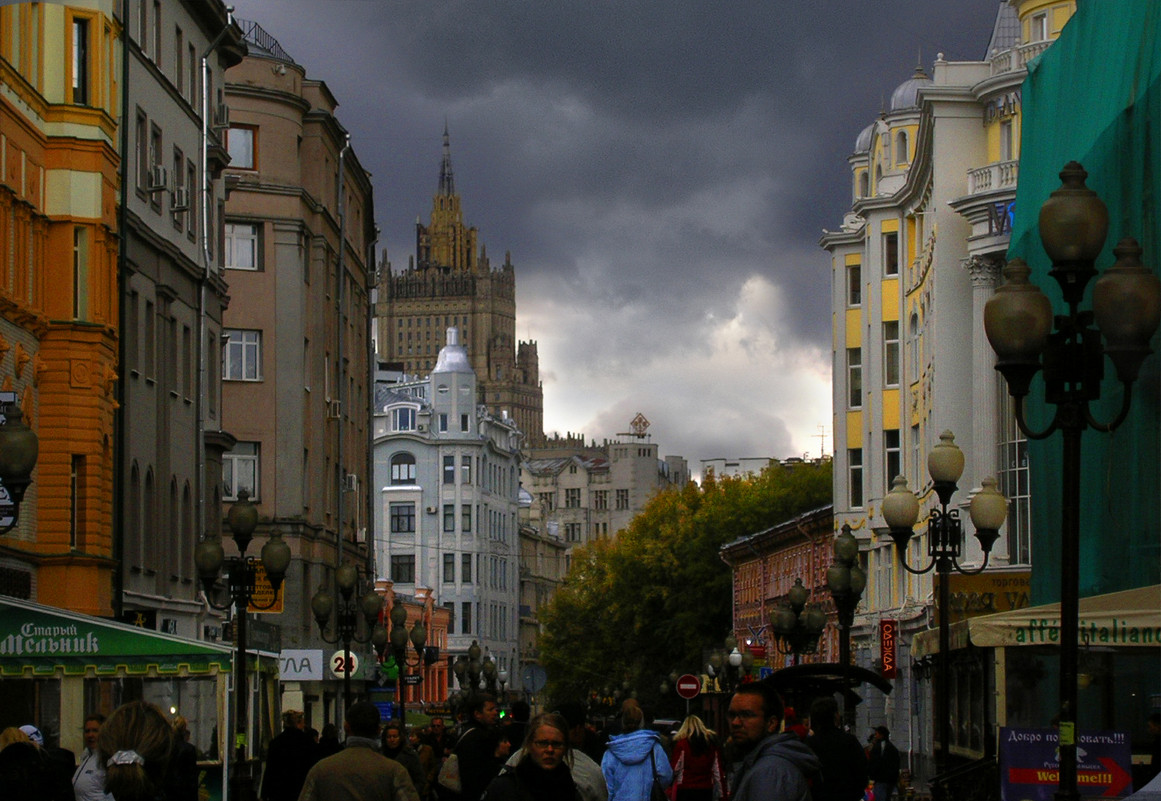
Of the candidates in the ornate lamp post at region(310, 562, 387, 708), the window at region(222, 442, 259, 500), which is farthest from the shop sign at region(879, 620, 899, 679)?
the window at region(222, 442, 259, 500)

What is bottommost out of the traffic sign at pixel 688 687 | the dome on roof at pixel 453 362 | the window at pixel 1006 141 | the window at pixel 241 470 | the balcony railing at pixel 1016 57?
the traffic sign at pixel 688 687

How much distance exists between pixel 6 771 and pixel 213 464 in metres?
33.0

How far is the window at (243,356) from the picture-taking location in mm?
57469

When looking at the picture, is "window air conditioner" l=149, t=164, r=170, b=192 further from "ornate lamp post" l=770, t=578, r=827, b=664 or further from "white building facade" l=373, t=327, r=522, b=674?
"white building facade" l=373, t=327, r=522, b=674

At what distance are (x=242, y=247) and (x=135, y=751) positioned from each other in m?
46.0

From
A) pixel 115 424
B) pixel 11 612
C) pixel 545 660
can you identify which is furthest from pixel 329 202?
pixel 545 660

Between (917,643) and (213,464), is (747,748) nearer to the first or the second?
(917,643)

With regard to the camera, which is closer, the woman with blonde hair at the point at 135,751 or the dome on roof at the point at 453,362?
the woman with blonde hair at the point at 135,751

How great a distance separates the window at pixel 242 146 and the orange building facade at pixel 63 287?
73.8 ft

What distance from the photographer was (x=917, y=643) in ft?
110

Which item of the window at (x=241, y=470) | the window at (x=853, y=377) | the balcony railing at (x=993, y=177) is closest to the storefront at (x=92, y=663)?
the balcony railing at (x=993, y=177)

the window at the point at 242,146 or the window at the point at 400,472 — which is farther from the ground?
the window at the point at 242,146

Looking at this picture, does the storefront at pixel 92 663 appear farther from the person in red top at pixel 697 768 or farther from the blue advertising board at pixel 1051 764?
the blue advertising board at pixel 1051 764

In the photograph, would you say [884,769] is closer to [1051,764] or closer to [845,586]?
[845,586]
